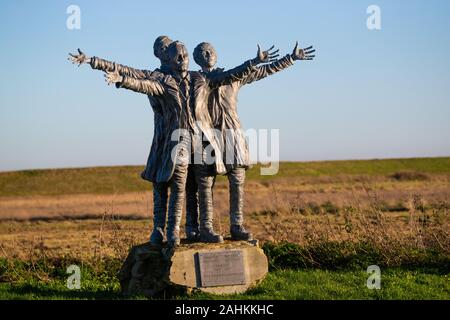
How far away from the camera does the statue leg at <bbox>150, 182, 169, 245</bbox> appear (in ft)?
29.1

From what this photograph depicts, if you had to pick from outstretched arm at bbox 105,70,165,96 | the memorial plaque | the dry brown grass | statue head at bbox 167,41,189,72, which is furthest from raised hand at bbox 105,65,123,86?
the dry brown grass

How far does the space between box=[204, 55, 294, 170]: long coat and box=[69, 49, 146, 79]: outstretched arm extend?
103 cm

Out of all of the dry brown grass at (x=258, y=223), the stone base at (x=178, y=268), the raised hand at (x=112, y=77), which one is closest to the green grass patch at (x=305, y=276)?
the stone base at (x=178, y=268)

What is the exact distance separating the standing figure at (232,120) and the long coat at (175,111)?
0.49 feet

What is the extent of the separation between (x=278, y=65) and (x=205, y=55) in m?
1.04

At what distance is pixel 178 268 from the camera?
8219 mm

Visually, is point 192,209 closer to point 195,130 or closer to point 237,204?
point 237,204

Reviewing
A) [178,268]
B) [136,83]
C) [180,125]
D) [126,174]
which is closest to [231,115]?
[180,125]

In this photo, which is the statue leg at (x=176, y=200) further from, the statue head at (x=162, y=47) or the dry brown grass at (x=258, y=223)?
the dry brown grass at (x=258, y=223)

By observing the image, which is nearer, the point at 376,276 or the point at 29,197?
the point at 376,276

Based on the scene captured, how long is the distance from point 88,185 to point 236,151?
1671 inches

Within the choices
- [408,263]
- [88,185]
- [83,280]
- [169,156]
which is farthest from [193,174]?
[88,185]

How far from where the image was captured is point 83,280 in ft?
33.8
